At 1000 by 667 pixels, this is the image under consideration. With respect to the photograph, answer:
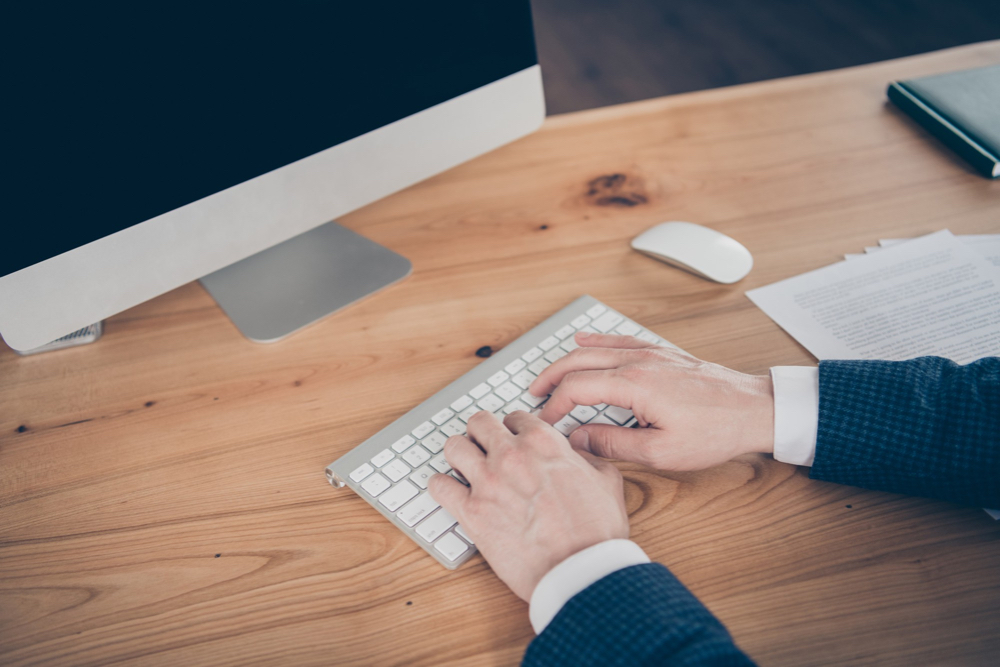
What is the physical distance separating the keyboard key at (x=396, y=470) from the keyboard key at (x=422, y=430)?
0.03 m

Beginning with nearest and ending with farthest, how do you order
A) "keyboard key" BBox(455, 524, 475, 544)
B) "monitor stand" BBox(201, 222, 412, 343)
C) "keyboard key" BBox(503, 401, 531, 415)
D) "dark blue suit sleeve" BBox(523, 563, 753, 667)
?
"dark blue suit sleeve" BBox(523, 563, 753, 667), "keyboard key" BBox(455, 524, 475, 544), "keyboard key" BBox(503, 401, 531, 415), "monitor stand" BBox(201, 222, 412, 343)

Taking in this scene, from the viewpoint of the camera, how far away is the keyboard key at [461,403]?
70 centimetres

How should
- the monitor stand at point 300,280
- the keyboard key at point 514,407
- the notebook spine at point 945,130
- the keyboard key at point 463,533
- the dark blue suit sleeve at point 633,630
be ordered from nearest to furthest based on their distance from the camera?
the dark blue suit sleeve at point 633,630
the keyboard key at point 463,533
the keyboard key at point 514,407
the monitor stand at point 300,280
the notebook spine at point 945,130

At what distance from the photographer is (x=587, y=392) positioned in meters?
0.65

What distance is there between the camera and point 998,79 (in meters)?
1.06

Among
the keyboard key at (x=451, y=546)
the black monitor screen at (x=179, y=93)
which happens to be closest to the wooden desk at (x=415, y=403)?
the keyboard key at (x=451, y=546)

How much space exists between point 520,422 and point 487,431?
0.11 ft

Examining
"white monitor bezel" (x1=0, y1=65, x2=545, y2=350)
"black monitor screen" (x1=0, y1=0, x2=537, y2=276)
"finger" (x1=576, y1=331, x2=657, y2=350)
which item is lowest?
"finger" (x1=576, y1=331, x2=657, y2=350)

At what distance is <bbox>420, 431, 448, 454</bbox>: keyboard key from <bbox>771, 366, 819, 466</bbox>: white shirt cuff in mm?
305

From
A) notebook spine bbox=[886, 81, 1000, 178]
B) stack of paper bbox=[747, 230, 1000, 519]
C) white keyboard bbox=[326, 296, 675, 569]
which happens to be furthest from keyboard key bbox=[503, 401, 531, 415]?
notebook spine bbox=[886, 81, 1000, 178]

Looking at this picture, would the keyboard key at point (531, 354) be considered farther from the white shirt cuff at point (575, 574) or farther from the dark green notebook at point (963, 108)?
the dark green notebook at point (963, 108)

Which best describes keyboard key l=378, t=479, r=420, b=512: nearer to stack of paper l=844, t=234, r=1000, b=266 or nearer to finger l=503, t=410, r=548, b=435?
finger l=503, t=410, r=548, b=435

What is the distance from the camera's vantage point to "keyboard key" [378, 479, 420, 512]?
0.61 metres

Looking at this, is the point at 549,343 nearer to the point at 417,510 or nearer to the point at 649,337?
the point at 649,337
